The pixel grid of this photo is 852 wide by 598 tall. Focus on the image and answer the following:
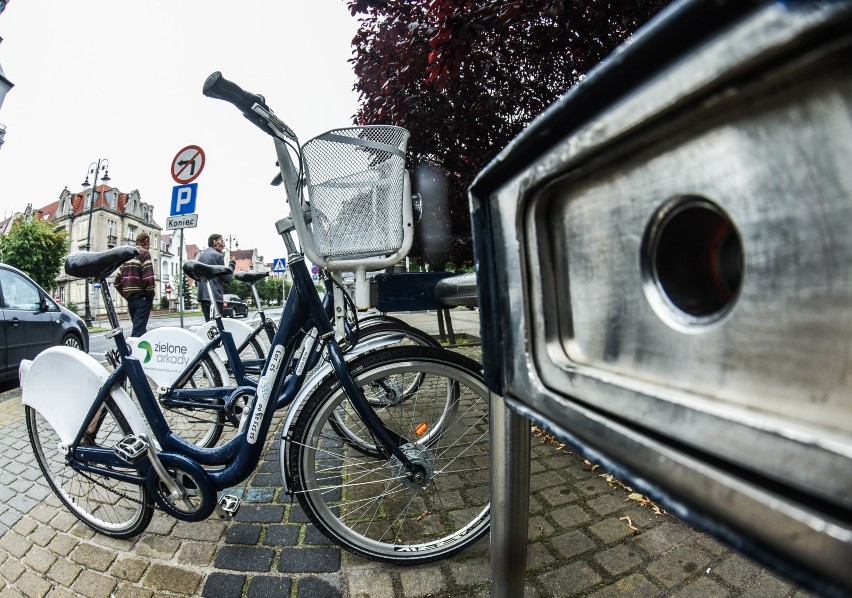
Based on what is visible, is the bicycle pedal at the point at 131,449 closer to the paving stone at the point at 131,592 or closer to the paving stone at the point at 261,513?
the paving stone at the point at 131,592

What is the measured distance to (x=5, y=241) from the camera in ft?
96.5

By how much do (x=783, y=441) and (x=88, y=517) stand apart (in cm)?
289

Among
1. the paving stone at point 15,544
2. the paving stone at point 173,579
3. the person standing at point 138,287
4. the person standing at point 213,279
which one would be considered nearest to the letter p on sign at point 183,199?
the person standing at point 213,279

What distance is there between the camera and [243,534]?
207 centimetres

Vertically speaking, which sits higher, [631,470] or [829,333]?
[829,333]

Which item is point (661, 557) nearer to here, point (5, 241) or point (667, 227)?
point (667, 227)

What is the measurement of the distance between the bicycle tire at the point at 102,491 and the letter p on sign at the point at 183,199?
545 cm

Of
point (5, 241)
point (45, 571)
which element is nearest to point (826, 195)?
point (45, 571)

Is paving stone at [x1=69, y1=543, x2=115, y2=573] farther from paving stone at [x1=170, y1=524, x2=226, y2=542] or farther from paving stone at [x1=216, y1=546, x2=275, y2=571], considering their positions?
paving stone at [x1=216, y1=546, x2=275, y2=571]

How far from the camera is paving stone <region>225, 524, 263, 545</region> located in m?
2.02

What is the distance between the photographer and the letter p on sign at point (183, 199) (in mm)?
7176

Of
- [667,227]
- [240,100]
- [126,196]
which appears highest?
[126,196]

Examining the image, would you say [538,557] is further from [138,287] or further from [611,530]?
[138,287]

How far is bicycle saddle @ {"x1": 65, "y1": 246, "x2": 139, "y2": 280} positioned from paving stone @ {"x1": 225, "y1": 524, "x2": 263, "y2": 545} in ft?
4.57
